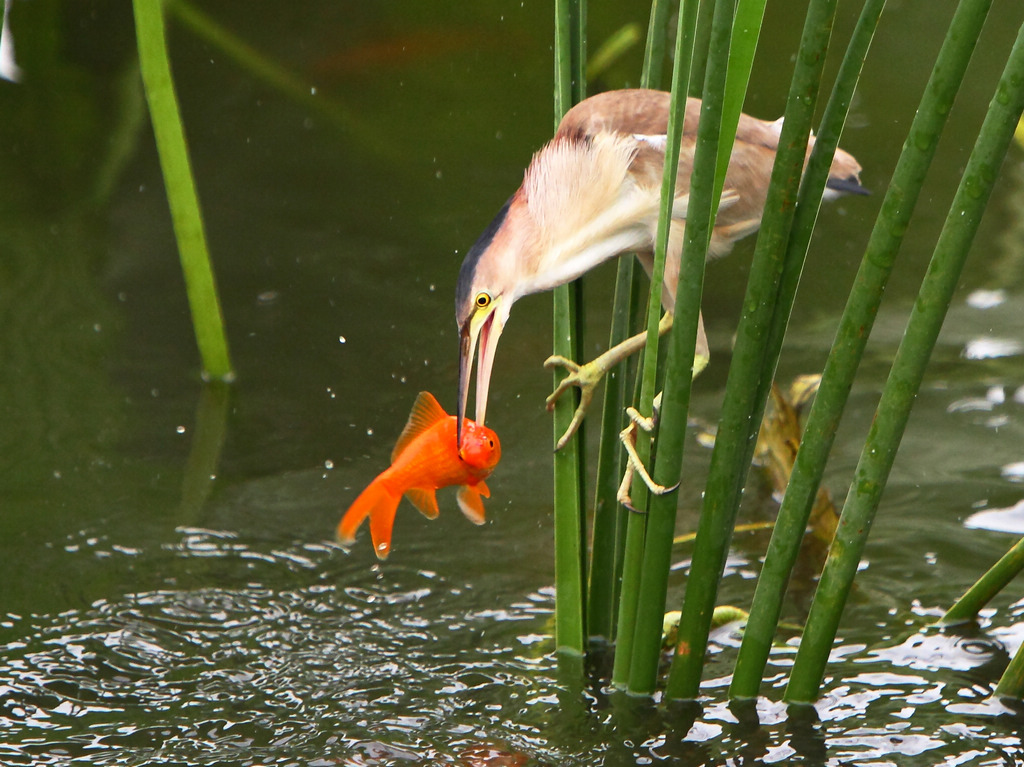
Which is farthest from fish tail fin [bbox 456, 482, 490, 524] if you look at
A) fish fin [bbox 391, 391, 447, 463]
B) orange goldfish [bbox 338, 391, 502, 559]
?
fish fin [bbox 391, 391, 447, 463]

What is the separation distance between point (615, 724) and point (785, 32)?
3248 mm

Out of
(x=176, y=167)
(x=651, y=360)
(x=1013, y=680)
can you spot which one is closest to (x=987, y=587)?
(x=1013, y=680)

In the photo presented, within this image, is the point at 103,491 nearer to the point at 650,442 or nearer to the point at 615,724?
the point at 615,724

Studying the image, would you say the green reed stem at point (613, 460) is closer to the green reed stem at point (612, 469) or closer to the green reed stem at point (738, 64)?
the green reed stem at point (612, 469)

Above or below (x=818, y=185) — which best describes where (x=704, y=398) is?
below

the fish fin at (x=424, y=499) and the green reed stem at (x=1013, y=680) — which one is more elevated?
the fish fin at (x=424, y=499)

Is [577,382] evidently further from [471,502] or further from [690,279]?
[690,279]

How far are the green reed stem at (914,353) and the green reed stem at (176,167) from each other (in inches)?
69.6

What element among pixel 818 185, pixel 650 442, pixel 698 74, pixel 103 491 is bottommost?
pixel 103 491

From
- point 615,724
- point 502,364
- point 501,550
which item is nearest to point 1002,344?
point 502,364

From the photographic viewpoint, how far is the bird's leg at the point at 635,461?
1429 millimetres

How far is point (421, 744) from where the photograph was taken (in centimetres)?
170

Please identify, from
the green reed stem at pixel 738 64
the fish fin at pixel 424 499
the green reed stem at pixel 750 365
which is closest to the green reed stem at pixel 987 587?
the green reed stem at pixel 750 365

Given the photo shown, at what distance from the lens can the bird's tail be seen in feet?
5.55
